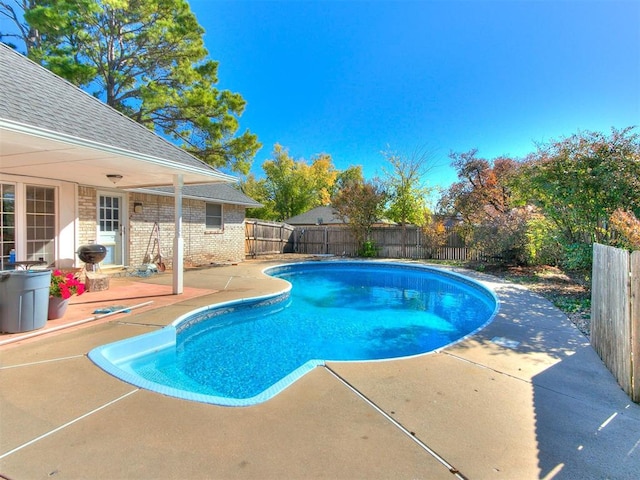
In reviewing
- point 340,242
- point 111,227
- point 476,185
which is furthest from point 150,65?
point 476,185

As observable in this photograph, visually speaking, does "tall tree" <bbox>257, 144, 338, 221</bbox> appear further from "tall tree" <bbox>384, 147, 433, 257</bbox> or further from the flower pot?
the flower pot

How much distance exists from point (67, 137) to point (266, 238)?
1397 centimetres

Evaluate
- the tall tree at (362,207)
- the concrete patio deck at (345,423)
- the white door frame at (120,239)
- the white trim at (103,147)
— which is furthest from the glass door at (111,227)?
the tall tree at (362,207)

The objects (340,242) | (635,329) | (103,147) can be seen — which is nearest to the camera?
(635,329)

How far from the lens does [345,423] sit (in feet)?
8.54

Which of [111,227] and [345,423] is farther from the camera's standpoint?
[111,227]

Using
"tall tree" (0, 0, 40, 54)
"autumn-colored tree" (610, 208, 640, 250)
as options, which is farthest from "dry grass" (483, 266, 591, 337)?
"tall tree" (0, 0, 40, 54)

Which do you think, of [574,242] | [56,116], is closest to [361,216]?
[574,242]

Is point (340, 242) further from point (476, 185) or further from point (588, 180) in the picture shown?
point (588, 180)

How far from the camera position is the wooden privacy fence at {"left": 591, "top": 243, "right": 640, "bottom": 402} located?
3.10 meters

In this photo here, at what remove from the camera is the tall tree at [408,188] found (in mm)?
18359

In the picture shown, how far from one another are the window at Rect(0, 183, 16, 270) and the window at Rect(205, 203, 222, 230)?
6.70 m

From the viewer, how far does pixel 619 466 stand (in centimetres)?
218

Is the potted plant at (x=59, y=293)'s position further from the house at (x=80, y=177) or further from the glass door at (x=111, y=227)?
the glass door at (x=111, y=227)
